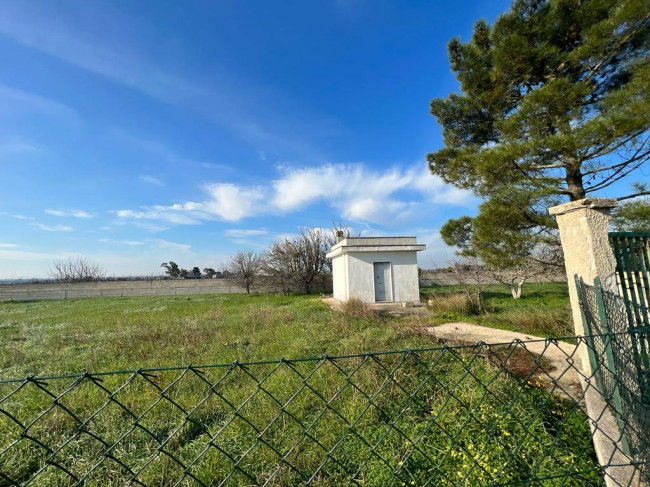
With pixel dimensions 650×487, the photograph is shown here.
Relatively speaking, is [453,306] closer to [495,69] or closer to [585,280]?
[495,69]

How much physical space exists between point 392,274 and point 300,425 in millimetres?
11460

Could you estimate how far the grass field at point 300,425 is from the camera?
6.59ft

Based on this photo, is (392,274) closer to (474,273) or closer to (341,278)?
(341,278)

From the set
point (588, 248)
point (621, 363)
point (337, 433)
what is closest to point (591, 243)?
point (588, 248)

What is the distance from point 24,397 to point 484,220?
870 cm

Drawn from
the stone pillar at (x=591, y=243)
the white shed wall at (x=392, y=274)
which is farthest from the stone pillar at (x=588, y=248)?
the white shed wall at (x=392, y=274)

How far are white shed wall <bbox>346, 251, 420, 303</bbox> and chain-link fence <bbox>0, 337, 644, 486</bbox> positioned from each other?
363 inches

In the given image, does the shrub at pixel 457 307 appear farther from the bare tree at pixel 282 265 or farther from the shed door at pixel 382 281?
the bare tree at pixel 282 265

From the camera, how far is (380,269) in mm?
13500

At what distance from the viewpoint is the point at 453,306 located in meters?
10.2

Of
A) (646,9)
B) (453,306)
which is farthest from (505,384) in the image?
(646,9)

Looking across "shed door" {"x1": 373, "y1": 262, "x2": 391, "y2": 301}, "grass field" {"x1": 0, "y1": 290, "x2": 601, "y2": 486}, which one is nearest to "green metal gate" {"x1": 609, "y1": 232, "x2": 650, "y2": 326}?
"grass field" {"x1": 0, "y1": 290, "x2": 601, "y2": 486}

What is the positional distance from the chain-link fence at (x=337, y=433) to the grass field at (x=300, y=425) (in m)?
0.01

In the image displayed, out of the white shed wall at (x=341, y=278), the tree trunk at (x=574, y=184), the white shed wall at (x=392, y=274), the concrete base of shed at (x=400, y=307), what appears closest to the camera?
the tree trunk at (x=574, y=184)
